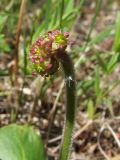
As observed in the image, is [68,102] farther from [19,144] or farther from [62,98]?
[62,98]

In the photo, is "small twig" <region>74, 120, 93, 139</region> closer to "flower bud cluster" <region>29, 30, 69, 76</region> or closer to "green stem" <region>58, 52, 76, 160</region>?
"green stem" <region>58, 52, 76, 160</region>

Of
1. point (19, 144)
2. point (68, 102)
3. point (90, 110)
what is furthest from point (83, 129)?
point (68, 102)

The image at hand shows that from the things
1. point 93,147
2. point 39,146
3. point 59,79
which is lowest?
point 93,147

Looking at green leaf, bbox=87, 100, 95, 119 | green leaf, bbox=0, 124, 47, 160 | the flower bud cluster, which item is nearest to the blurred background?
green leaf, bbox=87, 100, 95, 119

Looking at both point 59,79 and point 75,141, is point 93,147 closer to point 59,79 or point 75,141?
point 75,141

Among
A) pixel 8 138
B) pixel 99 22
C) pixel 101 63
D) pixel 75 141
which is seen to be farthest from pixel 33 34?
pixel 99 22
